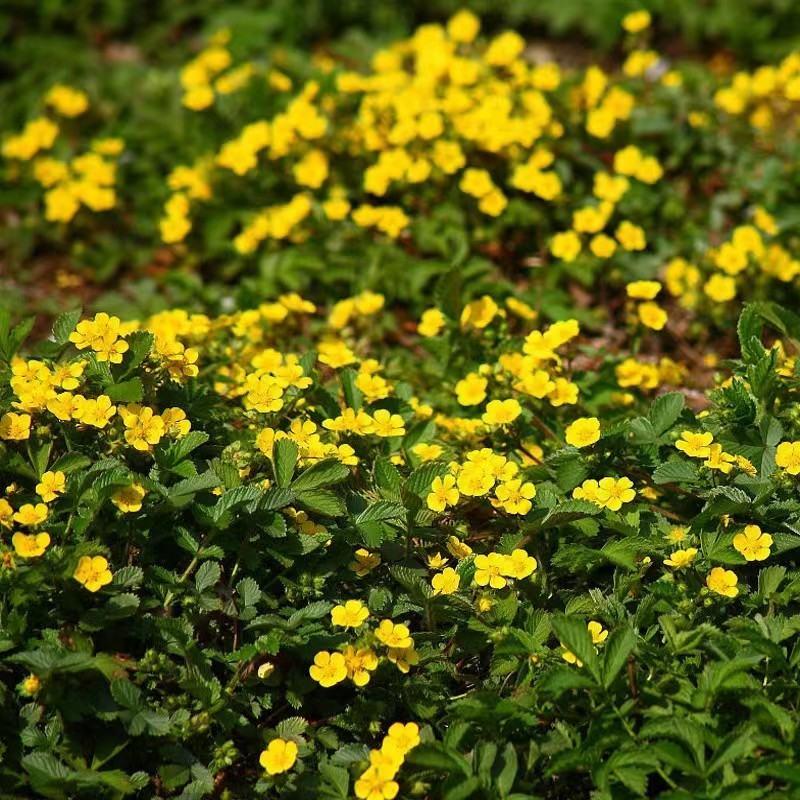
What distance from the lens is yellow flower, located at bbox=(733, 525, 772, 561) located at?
8.82 ft

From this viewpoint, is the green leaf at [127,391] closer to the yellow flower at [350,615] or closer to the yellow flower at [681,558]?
the yellow flower at [350,615]

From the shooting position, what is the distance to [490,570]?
106 inches

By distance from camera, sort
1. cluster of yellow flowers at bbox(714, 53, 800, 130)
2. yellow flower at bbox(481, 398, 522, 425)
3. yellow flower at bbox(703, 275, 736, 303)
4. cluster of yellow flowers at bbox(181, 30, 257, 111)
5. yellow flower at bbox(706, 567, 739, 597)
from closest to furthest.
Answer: yellow flower at bbox(706, 567, 739, 597), yellow flower at bbox(481, 398, 522, 425), yellow flower at bbox(703, 275, 736, 303), cluster of yellow flowers at bbox(714, 53, 800, 130), cluster of yellow flowers at bbox(181, 30, 257, 111)

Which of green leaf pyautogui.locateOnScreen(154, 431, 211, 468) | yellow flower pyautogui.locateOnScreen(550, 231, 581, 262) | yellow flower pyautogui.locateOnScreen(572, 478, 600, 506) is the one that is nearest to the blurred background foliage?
yellow flower pyautogui.locateOnScreen(550, 231, 581, 262)

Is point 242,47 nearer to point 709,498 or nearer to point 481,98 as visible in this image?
point 481,98

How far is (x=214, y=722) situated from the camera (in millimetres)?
2562

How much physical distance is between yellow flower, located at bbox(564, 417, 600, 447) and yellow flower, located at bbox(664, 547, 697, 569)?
0.38 meters

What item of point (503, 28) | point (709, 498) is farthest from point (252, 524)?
point (503, 28)

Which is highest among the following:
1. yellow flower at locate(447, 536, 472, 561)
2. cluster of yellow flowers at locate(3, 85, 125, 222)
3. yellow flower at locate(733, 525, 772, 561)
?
yellow flower at locate(733, 525, 772, 561)

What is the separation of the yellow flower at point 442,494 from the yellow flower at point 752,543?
2.16 feet

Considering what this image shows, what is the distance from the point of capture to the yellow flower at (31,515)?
2.53 m

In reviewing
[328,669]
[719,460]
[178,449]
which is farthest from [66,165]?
[719,460]

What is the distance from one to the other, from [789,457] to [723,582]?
0.37 metres

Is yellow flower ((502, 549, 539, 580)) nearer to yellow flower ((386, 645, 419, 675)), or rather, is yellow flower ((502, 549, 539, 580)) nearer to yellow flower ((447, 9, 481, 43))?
yellow flower ((386, 645, 419, 675))
